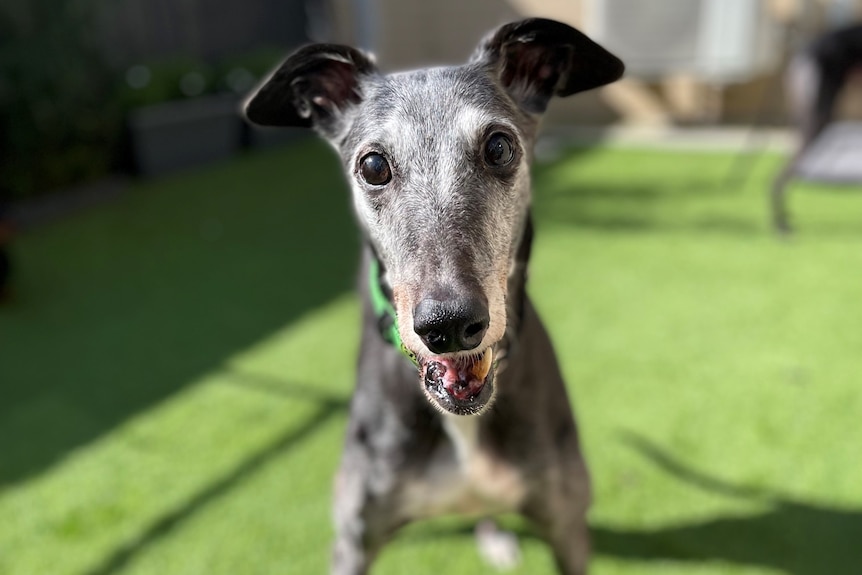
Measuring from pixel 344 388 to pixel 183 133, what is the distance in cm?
467

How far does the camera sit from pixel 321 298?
4152 mm

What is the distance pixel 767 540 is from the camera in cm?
229

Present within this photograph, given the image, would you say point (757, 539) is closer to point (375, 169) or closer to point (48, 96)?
point (375, 169)

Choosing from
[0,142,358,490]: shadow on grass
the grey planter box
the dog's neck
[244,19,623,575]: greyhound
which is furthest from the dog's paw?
the grey planter box

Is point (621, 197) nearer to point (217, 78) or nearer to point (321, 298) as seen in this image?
point (321, 298)

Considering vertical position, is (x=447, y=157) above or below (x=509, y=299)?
above

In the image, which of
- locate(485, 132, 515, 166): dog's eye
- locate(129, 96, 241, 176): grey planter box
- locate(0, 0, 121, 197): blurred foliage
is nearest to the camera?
locate(485, 132, 515, 166): dog's eye

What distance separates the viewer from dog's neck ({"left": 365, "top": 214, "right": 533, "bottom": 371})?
1.64 m

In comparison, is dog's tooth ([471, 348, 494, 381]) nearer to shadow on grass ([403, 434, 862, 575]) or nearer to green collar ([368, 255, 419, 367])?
green collar ([368, 255, 419, 367])

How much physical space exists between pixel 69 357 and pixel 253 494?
157 centimetres

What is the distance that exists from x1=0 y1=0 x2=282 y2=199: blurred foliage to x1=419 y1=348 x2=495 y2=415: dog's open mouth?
559 cm

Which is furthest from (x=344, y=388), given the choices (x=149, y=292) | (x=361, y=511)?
(x=149, y=292)

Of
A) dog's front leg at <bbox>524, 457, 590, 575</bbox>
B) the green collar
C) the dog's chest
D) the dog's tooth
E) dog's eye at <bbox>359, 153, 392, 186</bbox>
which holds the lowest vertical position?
dog's front leg at <bbox>524, 457, 590, 575</bbox>

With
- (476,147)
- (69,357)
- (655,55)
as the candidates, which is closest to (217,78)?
(655,55)
